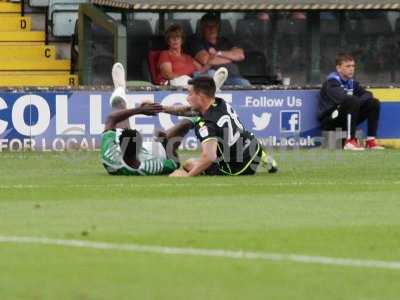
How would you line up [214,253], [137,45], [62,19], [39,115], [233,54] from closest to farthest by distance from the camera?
[214,253] → [39,115] → [233,54] → [137,45] → [62,19]

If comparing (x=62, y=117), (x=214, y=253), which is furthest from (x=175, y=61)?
(x=214, y=253)

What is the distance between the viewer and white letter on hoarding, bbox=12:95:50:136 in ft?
72.7

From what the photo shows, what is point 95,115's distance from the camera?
22.4 meters

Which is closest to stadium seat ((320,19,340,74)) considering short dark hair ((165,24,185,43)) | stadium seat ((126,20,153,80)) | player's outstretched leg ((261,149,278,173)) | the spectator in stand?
the spectator in stand

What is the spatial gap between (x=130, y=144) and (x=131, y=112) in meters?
0.39

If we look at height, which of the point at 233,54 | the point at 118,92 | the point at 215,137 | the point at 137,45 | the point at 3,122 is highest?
the point at 137,45

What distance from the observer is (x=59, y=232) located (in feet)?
36.2

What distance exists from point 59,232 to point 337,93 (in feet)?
41.1

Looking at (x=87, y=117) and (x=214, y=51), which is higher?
(x=214, y=51)

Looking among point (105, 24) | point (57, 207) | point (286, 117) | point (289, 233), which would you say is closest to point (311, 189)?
point (57, 207)

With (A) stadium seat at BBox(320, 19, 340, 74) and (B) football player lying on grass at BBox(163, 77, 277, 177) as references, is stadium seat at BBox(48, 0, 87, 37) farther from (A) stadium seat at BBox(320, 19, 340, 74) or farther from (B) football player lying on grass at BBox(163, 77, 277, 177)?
(B) football player lying on grass at BBox(163, 77, 277, 177)

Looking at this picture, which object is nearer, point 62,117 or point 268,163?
point 268,163

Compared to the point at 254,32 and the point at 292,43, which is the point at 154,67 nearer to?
the point at 254,32

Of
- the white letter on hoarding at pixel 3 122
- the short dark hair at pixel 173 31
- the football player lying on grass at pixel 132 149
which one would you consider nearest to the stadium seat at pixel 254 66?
the short dark hair at pixel 173 31
